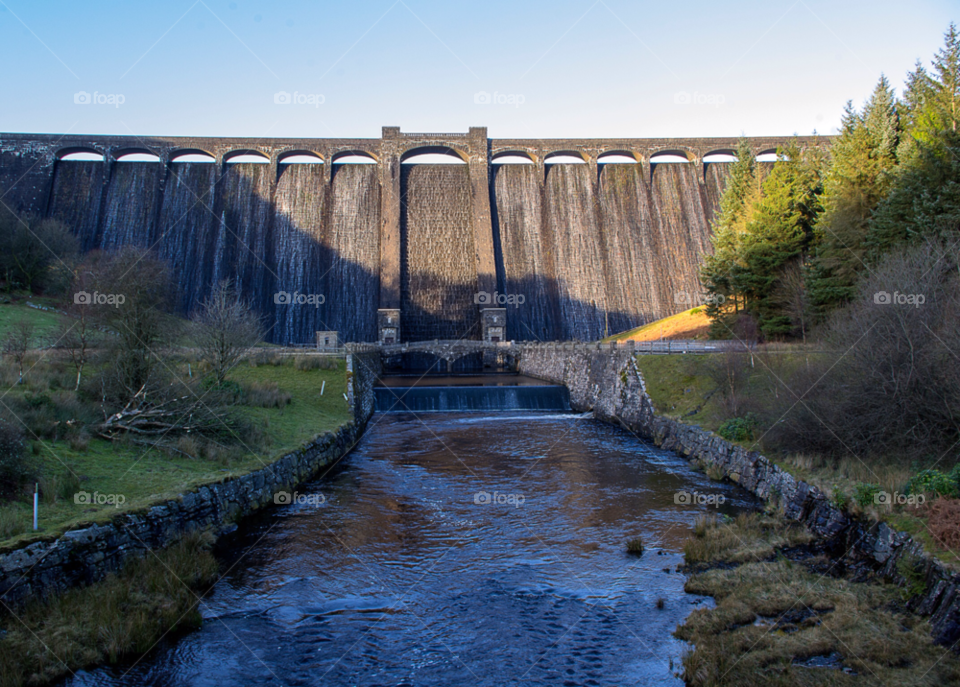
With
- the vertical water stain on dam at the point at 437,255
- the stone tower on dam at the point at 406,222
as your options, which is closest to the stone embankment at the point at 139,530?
the vertical water stain on dam at the point at 437,255

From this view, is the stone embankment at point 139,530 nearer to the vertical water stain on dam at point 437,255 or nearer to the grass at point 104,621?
the grass at point 104,621

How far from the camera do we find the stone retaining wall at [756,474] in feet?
28.8

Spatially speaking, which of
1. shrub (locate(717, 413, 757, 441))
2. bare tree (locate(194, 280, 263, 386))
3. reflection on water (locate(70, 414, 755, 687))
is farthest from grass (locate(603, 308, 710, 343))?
bare tree (locate(194, 280, 263, 386))

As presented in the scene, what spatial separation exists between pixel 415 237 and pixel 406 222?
1.69 metres

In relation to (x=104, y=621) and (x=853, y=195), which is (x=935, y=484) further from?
(x=853, y=195)

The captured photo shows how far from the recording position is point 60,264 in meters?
39.8

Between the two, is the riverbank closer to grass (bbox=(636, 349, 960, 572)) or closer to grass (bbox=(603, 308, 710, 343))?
grass (bbox=(636, 349, 960, 572))

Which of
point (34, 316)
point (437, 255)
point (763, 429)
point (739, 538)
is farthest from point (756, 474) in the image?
point (437, 255)

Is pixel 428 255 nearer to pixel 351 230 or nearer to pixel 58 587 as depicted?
pixel 351 230

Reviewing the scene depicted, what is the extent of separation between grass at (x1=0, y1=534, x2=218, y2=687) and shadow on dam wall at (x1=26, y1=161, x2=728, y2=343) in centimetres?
4121

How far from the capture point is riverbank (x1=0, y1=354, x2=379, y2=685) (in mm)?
7699

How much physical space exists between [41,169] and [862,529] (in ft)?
210

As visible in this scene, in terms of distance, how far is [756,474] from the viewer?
16.4m

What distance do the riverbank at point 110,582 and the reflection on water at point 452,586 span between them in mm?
361
